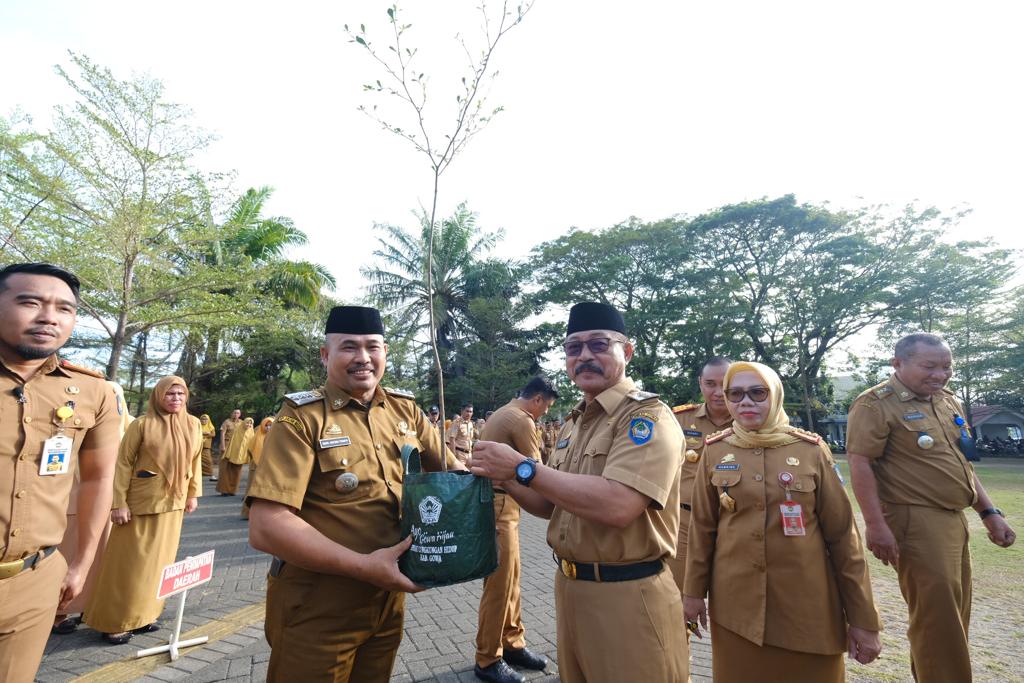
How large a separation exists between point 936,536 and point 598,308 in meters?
2.75

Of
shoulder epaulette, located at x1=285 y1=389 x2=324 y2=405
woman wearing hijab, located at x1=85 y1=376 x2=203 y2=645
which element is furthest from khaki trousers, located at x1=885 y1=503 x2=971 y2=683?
woman wearing hijab, located at x1=85 y1=376 x2=203 y2=645

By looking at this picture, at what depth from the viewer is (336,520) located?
86.0 inches

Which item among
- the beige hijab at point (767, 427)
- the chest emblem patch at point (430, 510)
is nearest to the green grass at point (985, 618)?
the beige hijab at point (767, 427)

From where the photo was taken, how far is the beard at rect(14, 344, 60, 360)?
7.29 ft

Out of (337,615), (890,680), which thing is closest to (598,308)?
(337,615)

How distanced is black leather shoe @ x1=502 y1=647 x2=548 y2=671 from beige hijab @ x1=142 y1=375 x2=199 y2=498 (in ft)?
11.1

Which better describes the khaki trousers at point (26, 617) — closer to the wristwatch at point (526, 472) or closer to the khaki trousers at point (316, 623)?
the khaki trousers at point (316, 623)

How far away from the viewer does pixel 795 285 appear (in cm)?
2834

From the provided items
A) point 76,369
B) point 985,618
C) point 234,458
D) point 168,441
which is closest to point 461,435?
point 234,458

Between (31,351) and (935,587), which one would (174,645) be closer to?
(31,351)

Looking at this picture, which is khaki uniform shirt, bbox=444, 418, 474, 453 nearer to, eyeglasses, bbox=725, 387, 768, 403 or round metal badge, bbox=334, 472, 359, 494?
eyeglasses, bbox=725, 387, 768, 403

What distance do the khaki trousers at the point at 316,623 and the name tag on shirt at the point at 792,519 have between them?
2.04 metres

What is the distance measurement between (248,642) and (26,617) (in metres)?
2.51

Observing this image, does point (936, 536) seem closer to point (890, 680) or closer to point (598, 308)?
point (890, 680)
